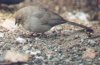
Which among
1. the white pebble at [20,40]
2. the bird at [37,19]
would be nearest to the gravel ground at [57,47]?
the white pebble at [20,40]

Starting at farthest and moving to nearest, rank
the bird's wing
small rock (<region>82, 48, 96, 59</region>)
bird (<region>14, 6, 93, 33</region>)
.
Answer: the bird's wing
bird (<region>14, 6, 93, 33</region>)
small rock (<region>82, 48, 96, 59</region>)

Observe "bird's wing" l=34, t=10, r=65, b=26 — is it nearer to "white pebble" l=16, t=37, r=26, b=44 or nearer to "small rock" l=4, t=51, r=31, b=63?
Answer: "white pebble" l=16, t=37, r=26, b=44

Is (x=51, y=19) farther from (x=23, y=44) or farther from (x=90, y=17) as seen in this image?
(x=90, y=17)

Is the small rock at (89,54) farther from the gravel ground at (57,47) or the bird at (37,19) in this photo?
the bird at (37,19)

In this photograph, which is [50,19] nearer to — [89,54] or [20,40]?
[20,40]

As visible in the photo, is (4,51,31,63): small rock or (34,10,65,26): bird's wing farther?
(34,10,65,26): bird's wing

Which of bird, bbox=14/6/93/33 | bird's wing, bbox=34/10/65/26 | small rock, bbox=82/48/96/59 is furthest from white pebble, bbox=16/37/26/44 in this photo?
small rock, bbox=82/48/96/59

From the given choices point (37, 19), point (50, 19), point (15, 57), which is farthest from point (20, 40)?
point (15, 57)
